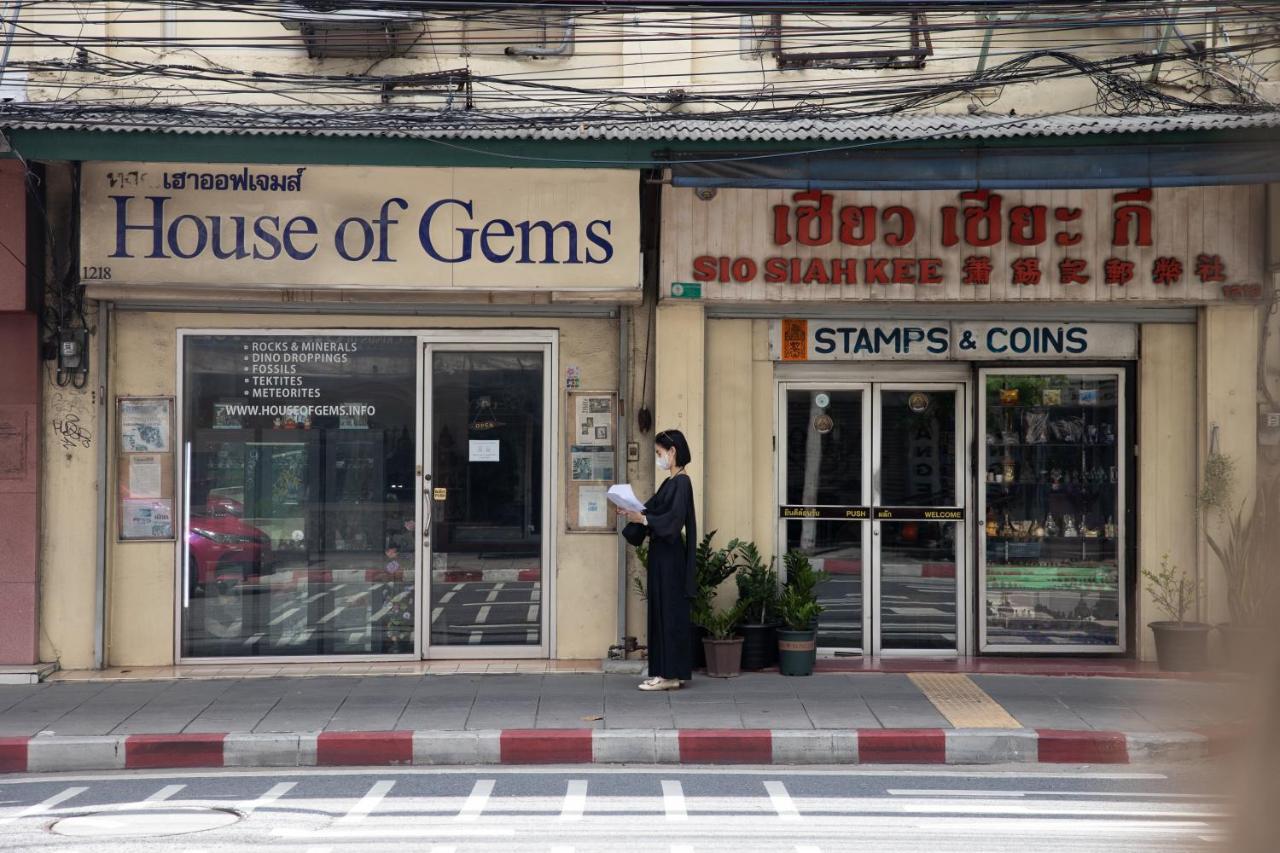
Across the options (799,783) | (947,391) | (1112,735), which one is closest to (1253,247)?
(947,391)

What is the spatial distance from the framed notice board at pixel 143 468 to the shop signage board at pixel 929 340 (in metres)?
4.99

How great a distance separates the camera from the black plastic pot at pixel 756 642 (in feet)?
34.3

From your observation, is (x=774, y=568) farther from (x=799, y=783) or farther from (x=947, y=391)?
(x=799, y=783)

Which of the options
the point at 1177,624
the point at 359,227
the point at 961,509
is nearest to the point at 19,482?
the point at 359,227

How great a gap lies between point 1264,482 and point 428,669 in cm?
677

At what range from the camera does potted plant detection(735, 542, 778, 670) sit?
1047cm

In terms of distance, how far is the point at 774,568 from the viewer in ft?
36.2

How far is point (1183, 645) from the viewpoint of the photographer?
10320 millimetres

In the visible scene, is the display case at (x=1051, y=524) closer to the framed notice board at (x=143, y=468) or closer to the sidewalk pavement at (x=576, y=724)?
the sidewalk pavement at (x=576, y=724)

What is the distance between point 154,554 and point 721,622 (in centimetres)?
457

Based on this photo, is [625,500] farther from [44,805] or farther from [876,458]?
[44,805]

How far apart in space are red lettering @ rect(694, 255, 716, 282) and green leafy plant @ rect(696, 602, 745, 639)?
258 cm

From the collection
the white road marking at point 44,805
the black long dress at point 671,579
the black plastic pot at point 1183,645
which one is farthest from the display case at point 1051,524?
the white road marking at point 44,805

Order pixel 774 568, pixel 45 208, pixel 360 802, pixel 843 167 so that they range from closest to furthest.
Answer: pixel 360 802 < pixel 843 167 < pixel 45 208 < pixel 774 568
